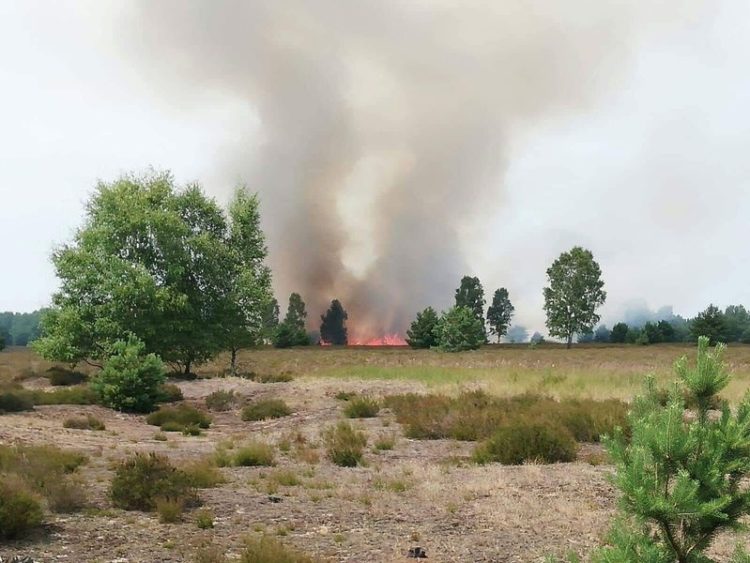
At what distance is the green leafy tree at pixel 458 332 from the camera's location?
78.4 metres

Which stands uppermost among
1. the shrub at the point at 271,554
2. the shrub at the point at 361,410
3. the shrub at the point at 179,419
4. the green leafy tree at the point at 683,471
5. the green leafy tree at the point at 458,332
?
the green leafy tree at the point at 458,332

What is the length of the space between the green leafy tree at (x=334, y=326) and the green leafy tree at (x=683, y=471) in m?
131

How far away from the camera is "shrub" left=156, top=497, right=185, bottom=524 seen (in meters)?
8.77

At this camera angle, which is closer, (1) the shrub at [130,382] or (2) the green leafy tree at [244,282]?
(1) the shrub at [130,382]

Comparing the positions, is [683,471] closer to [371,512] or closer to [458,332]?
[371,512]

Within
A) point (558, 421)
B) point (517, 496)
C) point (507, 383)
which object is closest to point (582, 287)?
point (507, 383)

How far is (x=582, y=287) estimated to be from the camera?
92.8m

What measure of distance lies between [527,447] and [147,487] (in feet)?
26.7

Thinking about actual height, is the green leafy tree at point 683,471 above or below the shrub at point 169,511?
above

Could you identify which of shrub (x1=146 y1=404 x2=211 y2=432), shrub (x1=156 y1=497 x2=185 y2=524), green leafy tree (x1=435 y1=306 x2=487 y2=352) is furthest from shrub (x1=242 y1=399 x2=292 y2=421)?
green leafy tree (x1=435 y1=306 x2=487 y2=352)

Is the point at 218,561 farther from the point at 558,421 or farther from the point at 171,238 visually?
the point at 171,238

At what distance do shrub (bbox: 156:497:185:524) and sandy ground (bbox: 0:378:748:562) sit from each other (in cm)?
12

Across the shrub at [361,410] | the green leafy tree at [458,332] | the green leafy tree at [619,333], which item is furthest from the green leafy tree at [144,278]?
the green leafy tree at [619,333]

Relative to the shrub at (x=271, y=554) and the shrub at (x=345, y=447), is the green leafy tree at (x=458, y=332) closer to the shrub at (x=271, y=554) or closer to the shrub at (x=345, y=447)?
the shrub at (x=345, y=447)
